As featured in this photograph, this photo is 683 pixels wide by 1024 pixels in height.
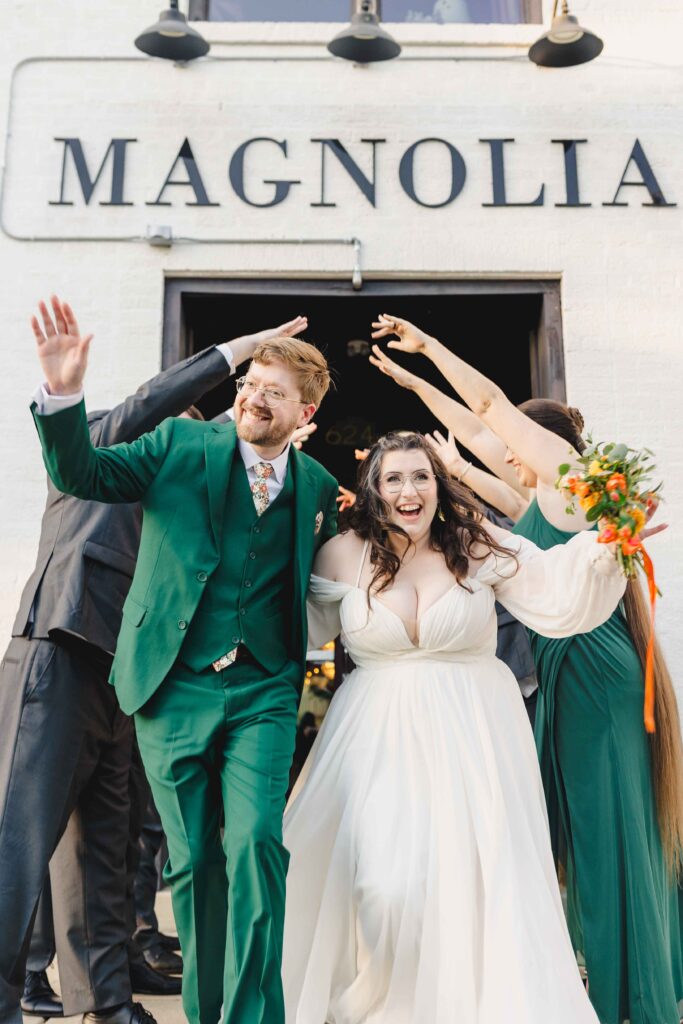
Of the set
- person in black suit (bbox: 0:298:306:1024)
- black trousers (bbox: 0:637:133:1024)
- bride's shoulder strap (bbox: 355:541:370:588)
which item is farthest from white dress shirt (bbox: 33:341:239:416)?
bride's shoulder strap (bbox: 355:541:370:588)

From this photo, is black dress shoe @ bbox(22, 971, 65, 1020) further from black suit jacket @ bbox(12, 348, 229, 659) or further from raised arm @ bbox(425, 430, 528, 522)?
raised arm @ bbox(425, 430, 528, 522)

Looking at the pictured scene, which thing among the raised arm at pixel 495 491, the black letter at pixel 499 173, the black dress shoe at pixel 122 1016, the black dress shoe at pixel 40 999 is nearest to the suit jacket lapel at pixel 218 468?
the raised arm at pixel 495 491

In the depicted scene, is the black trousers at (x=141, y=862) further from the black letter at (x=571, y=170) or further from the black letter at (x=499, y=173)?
the black letter at (x=571, y=170)

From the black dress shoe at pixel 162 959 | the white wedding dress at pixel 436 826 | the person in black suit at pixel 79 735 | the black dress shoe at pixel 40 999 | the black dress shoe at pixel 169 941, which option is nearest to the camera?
the white wedding dress at pixel 436 826

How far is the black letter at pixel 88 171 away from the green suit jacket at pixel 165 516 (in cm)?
320

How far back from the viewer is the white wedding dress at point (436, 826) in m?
2.98

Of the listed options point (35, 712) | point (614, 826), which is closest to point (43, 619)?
point (35, 712)

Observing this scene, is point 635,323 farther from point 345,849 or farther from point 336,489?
point 345,849

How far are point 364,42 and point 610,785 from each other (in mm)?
4283

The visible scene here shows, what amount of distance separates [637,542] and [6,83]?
494 cm

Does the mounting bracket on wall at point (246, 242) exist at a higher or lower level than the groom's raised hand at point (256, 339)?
higher

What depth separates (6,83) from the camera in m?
6.22

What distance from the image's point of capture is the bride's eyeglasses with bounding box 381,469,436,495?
142 inches

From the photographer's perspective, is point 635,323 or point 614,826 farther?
point 635,323
